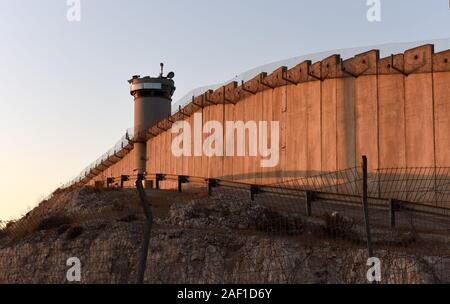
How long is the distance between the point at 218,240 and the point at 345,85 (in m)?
14.4

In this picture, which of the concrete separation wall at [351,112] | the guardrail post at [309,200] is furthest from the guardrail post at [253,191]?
the concrete separation wall at [351,112]

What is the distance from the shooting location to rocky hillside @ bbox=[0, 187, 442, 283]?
51.4ft

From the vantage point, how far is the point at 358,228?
20.2 metres

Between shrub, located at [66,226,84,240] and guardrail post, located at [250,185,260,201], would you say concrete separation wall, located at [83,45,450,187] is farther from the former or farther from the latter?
shrub, located at [66,226,84,240]

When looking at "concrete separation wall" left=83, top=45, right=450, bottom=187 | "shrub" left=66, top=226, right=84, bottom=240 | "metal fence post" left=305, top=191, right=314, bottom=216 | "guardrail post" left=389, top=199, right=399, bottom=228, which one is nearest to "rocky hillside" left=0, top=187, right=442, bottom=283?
"shrub" left=66, top=226, right=84, bottom=240

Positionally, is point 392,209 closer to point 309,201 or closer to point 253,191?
point 309,201

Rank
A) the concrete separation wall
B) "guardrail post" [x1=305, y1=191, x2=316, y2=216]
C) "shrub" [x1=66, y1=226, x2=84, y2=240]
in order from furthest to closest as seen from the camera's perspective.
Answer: the concrete separation wall → "guardrail post" [x1=305, y1=191, x2=316, y2=216] → "shrub" [x1=66, y1=226, x2=84, y2=240]

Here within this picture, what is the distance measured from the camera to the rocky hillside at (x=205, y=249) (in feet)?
51.4

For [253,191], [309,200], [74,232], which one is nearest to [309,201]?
[309,200]

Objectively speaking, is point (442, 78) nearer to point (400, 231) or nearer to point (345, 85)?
point (345, 85)

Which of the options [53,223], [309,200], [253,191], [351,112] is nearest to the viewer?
[309,200]

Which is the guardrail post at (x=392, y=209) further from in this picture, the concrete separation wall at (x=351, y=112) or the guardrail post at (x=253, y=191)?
the guardrail post at (x=253, y=191)

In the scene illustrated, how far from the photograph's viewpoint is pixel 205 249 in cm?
1778
